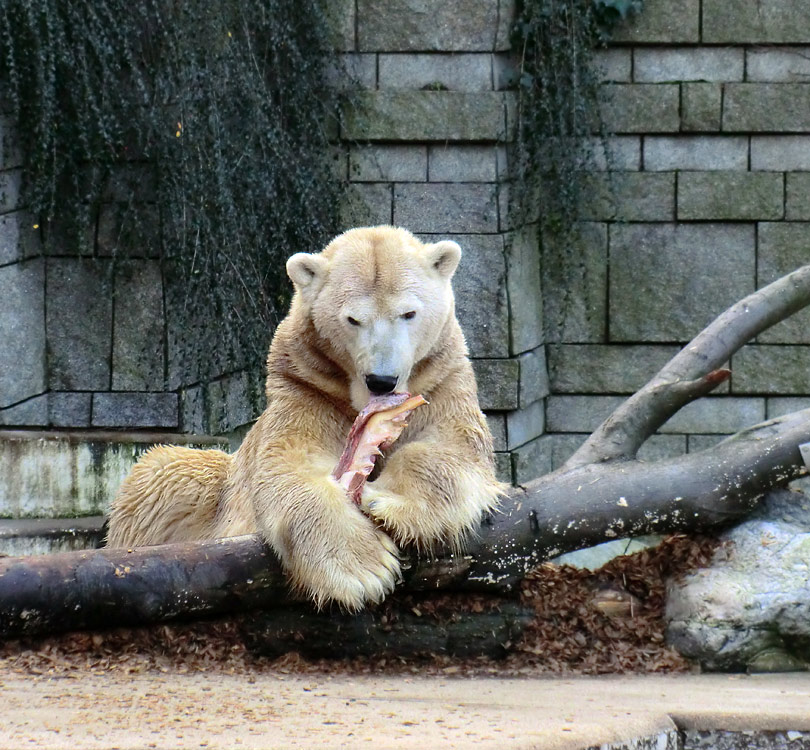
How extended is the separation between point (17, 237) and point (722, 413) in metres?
3.61

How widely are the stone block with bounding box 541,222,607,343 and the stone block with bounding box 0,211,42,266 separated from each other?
253 centimetres

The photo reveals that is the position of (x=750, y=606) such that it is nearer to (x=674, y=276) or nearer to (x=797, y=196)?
(x=674, y=276)

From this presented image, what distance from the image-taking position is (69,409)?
223 inches

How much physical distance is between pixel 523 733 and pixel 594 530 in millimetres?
1102

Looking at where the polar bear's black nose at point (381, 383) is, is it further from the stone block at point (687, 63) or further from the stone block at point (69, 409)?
the stone block at point (687, 63)

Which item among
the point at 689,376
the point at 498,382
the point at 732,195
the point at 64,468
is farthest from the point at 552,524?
the point at 732,195

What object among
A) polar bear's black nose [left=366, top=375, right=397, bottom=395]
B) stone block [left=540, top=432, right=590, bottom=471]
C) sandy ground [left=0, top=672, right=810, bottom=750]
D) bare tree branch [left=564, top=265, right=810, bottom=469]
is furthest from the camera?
stone block [left=540, top=432, right=590, bottom=471]

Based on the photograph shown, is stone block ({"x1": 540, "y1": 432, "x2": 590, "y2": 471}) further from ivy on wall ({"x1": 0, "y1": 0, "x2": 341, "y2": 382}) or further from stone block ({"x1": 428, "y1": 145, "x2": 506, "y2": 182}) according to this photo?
ivy on wall ({"x1": 0, "y1": 0, "x2": 341, "y2": 382})

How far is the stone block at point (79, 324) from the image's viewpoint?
561cm

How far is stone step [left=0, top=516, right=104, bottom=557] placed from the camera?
16.2 feet

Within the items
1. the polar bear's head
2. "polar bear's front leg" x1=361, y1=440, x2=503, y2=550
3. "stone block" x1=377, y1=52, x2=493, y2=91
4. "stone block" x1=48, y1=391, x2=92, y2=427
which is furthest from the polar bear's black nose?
"stone block" x1=377, y1=52, x2=493, y2=91

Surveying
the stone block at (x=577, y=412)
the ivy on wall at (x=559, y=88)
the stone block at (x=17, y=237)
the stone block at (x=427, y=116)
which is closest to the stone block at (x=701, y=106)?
Result: the ivy on wall at (x=559, y=88)

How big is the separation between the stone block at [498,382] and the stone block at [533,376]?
0.15 feet

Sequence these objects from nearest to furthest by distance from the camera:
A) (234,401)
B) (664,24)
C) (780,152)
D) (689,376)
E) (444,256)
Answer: (444,256) → (689,376) → (234,401) → (664,24) → (780,152)
